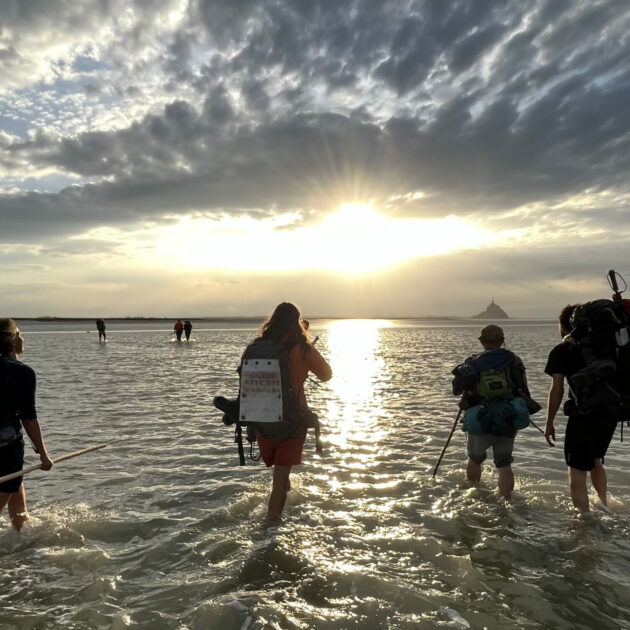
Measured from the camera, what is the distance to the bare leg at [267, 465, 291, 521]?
5.57 metres

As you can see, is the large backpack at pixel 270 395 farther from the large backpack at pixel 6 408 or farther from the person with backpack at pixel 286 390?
the large backpack at pixel 6 408

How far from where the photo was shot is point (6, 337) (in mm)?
4988

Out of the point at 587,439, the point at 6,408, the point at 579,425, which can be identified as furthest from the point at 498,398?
the point at 6,408

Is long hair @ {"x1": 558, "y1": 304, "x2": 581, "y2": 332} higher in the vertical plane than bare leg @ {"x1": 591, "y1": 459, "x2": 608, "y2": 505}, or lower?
higher

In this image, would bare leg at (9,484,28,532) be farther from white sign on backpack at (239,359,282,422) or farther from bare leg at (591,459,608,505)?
bare leg at (591,459,608,505)

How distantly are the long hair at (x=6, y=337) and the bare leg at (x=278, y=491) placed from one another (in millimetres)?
3361

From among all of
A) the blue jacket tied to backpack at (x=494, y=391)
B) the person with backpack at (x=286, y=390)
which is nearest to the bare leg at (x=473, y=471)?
the blue jacket tied to backpack at (x=494, y=391)

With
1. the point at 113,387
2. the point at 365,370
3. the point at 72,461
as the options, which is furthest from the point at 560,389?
the point at 365,370

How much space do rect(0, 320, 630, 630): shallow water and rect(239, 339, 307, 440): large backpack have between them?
1.31m

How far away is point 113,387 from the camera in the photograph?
16797mm

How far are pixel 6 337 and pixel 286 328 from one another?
316 centimetres

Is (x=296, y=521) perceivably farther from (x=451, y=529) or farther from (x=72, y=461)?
(x=72, y=461)

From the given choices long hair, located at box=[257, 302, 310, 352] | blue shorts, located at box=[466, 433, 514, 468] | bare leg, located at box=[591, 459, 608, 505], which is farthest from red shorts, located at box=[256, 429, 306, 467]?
bare leg, located at box=[591, 459, 608, 505]

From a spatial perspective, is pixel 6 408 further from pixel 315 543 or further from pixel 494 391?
pixel 494 391
